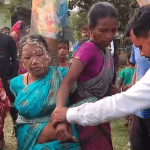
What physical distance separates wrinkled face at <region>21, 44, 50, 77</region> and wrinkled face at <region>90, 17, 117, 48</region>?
1.48 feet

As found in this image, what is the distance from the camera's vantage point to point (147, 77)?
192 cm

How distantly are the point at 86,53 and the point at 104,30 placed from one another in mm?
245

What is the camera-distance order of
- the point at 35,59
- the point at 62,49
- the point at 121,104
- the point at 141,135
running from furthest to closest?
1. the point at 62,49
2. the point at 141,135
3. the point at 35,59
4. the point at 121,104

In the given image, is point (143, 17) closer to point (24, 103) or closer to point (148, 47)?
point (148, 47)

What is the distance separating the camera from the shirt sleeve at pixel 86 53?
8.70ft

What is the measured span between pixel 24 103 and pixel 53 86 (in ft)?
0.86

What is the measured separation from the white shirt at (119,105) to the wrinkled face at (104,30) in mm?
850

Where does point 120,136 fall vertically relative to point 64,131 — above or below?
below

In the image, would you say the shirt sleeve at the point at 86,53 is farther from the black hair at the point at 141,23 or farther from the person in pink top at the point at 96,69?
the black hair at the point at 141,23

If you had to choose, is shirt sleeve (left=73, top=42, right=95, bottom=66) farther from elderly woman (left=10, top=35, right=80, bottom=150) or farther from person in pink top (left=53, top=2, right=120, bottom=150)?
elderly woman (left=10, top=35, right=80, bottom=150)

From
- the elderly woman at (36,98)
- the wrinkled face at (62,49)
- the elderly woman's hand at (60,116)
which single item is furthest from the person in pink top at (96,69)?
the wrinkled face at (62,49)

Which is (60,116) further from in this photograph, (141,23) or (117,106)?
(141,23)

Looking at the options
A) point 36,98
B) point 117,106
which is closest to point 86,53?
point 36,98

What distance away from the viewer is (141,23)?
89.0 inches
